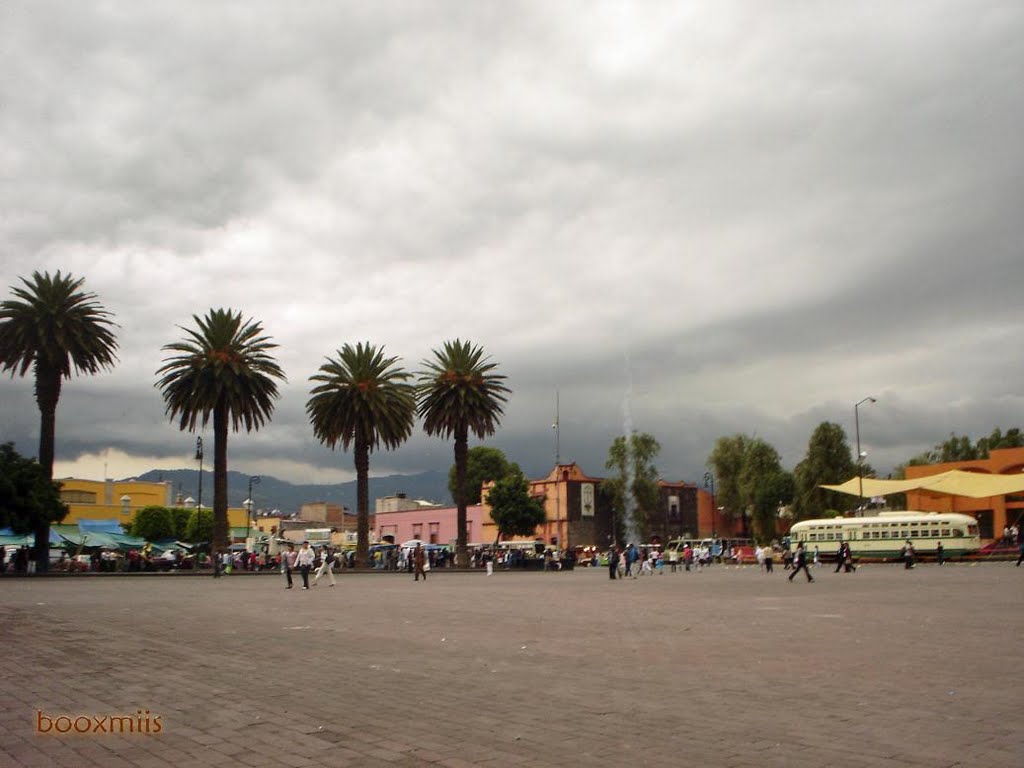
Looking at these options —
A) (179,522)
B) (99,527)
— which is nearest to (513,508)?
(179,522)

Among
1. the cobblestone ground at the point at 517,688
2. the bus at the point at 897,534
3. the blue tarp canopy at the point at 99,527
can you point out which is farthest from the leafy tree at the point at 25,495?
the bus at the point at 897,534

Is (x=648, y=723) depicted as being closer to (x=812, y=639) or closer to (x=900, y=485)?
(x=812, y=639)

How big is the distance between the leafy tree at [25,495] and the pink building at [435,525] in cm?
5299

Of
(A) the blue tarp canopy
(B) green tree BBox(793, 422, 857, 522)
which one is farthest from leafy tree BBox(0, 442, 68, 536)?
(B) green tree BBox(793, 422, 857, 522)

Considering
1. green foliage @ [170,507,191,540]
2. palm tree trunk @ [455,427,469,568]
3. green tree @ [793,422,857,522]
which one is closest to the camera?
palm tree trunk @ [455,427,469,568]

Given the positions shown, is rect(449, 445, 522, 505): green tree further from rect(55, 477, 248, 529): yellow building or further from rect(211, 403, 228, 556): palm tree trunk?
rect(211, 403, 228, 556): palm tree trunk

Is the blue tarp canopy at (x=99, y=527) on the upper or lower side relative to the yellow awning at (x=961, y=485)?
lower

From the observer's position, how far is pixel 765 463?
89.6 meters

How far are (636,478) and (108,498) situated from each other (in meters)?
57.7

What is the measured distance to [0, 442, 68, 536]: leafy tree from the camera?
45.0 m

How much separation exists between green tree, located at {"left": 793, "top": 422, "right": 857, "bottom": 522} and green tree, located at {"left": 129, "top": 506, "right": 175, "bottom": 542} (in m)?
62.8

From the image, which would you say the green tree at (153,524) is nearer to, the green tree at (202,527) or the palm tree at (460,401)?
the green tree at (202,527)

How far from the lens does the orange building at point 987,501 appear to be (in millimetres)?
68688

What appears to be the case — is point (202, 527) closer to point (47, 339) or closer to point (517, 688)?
point (47, 339)
